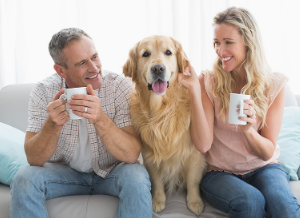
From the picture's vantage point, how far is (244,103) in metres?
1.28

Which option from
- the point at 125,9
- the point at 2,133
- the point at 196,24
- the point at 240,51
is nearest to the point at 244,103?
the point at 240,51

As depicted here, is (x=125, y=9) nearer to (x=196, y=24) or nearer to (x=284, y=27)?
(x=196, y=24)

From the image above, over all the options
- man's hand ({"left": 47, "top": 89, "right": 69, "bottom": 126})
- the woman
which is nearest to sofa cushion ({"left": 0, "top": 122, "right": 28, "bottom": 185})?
man's hand ({"left": 47, "top": 89, "right": 69, "bottom": 126})

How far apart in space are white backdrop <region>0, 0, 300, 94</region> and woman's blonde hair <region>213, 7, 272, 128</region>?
1286mm

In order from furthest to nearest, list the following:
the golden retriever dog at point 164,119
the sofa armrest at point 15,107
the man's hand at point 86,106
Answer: the sofa armrest at point 15,107, the golden retriever dog at point 164,119, the man's hand at point 86,106

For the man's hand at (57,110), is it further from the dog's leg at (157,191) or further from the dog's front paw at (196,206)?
the dog's front paw at (196,206)

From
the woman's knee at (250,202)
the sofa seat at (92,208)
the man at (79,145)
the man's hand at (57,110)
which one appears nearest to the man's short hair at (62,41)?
the man at (79,145)

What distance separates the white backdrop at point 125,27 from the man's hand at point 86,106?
1.81m

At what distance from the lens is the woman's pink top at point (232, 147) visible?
1.67 meters

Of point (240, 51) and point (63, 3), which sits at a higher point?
point (63, 3)

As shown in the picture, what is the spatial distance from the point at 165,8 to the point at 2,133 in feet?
6.34

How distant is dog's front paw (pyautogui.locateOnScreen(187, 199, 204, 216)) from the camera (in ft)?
5.28

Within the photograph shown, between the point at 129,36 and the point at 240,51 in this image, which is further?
the point at 129,36

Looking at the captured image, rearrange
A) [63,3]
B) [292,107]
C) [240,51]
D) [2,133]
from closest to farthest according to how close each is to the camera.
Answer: [240,51] → [2,133] → [292,107] → [63,3]
